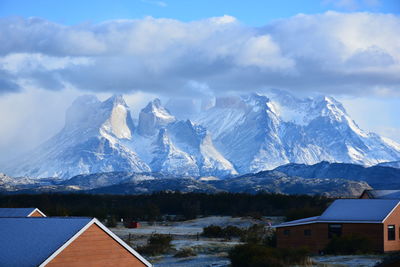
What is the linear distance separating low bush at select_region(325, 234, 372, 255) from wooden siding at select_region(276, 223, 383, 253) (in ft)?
2.54

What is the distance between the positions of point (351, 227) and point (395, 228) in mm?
2961

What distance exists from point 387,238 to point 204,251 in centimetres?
1269

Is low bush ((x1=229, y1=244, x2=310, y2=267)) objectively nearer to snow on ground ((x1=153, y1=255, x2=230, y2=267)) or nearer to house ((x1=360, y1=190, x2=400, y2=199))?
snow on ground ((x1=153, y1=255, x2=230, y2=267))

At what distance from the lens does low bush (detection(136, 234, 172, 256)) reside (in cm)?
5378

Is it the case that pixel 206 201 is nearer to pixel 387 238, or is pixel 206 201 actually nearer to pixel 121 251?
pixel 387 238

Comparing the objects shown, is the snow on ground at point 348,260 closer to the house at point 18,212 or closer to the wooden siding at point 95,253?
the house at point 18,212

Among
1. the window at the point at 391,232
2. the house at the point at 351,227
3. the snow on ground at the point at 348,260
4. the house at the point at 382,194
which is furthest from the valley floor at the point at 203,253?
the house at the point at 382,194

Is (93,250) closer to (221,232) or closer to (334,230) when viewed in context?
(334,230)

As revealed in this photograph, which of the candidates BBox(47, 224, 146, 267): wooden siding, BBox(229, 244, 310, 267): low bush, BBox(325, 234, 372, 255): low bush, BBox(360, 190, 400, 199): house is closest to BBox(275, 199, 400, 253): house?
BBox(325, 234, 372, 255): low bush

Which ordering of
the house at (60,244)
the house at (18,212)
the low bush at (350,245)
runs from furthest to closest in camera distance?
the low bush at (350,245)
the house at (18,212)
the house at (60,244)

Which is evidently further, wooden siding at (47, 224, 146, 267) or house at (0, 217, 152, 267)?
wooden siding at (47, 224, 146, 267)

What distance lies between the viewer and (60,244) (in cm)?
2611

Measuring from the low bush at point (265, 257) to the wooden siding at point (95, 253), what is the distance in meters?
13.7

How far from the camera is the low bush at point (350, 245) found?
166ft
